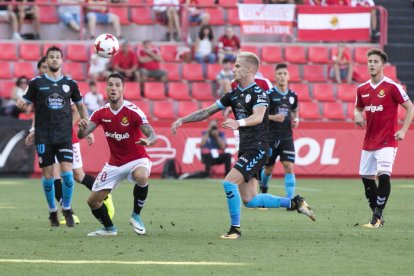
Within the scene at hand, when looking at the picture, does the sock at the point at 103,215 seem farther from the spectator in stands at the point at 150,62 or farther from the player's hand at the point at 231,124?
the spectator in stands at the point at 150,62

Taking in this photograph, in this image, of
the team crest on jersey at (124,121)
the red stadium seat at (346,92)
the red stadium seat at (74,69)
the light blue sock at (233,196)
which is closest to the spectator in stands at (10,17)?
the red stadium seat at (74,69)

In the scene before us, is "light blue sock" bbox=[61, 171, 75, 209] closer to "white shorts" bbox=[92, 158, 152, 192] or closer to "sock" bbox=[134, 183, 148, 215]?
"white shorts" bbox=[92, 158, 152, 192]

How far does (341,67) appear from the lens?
28312mm

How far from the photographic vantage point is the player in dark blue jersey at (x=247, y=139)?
11.5m

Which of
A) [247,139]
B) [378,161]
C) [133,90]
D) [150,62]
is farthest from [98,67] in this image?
[247,139]

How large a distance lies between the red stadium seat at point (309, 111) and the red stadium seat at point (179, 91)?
2.91 meters

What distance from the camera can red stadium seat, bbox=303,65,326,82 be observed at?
28.5 m

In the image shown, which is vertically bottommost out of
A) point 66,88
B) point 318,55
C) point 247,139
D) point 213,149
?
point 213,149

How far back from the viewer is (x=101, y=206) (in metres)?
11.9

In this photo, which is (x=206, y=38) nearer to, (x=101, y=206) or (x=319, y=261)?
(x=101, y=206)

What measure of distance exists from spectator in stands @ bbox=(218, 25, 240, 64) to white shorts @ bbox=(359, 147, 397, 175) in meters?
14.1

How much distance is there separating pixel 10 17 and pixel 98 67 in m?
2.75

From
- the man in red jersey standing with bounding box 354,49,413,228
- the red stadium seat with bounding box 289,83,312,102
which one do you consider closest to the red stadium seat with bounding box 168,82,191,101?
the red stadium seat with bounding box 289,83,312,102

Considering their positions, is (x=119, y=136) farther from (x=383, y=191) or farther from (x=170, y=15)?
(x=170, y=15)
